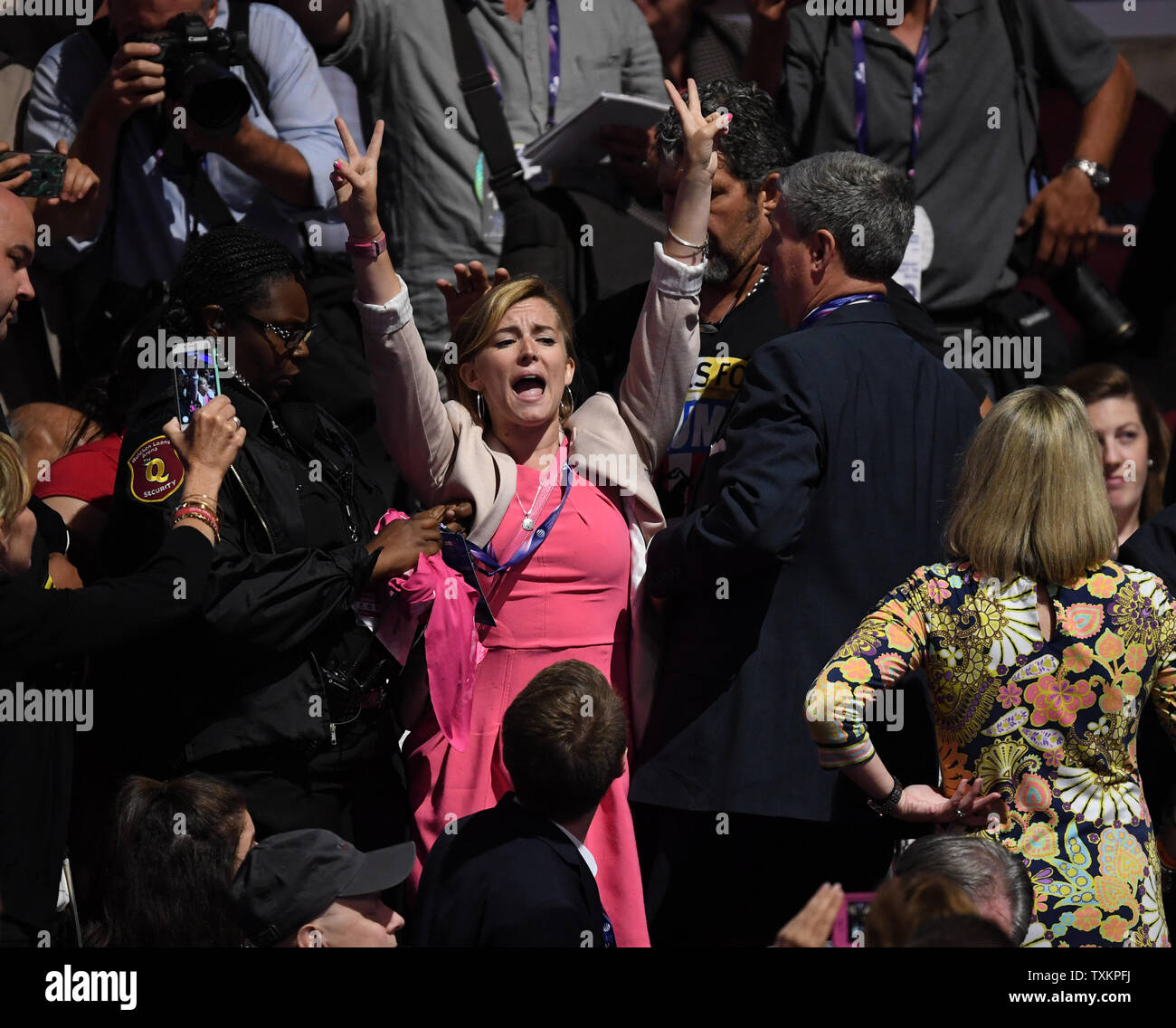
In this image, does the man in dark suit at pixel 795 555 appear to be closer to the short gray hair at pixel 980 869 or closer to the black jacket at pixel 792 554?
the black jacket at pixel 792 554

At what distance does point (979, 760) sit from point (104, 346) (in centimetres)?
281

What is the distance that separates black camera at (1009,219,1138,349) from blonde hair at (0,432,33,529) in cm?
339

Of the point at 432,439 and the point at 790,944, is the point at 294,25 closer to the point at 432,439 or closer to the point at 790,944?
the point at 432,439

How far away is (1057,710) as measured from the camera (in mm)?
3340

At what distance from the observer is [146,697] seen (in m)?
3.82

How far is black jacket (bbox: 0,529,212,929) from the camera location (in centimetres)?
347

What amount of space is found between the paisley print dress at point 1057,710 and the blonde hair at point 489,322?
1298 millimetres

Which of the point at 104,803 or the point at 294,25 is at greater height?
the point at 294,25

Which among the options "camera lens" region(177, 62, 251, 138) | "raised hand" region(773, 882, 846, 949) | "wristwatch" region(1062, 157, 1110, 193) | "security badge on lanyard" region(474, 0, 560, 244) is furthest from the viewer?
"wristwatch" region(1062, 157, 1110, 193)

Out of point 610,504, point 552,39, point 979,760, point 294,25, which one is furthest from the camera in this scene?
point 552,39

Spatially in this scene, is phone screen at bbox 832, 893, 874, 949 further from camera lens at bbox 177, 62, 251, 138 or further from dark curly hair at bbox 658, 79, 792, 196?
camera lens at bbox 177, 62, 251, 138

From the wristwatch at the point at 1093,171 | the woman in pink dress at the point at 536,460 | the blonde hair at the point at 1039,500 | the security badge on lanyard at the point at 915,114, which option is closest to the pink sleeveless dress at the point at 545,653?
the woman in pink dress at the point at 536,460

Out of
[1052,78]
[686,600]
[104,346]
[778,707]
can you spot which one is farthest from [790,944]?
[1052,78]

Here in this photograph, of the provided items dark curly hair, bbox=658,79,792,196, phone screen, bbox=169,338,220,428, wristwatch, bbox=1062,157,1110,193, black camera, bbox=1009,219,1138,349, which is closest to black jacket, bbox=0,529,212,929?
phone screen, bbox=169,338,220,428
